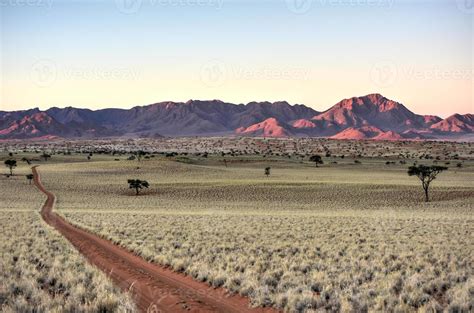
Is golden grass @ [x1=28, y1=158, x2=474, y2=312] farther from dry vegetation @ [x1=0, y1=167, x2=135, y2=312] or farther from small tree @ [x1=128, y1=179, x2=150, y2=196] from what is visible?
small tree @ [x1=128, y1=179, x2=150, y2=196]

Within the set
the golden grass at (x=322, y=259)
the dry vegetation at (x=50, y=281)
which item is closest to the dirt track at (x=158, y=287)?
the golden grass at (x=322, y=259)

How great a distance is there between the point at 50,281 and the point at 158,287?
10.0 feet

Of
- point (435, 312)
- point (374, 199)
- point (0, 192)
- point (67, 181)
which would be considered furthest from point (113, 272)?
point (67, 181)

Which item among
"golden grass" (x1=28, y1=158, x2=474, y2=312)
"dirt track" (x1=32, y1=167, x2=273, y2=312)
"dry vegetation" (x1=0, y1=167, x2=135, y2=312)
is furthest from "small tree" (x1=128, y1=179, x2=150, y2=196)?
"dirt track" (x1=32, y1=167, x2=273, y2=312)

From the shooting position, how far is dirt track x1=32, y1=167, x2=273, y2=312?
1057 cm

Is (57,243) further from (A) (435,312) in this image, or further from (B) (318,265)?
(A) (435,312)

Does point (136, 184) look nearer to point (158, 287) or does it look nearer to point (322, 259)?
point (322, 259)

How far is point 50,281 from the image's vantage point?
40.3 feet

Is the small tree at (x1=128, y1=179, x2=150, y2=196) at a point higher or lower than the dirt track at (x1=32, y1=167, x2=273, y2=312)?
lower

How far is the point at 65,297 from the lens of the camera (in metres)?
10.6

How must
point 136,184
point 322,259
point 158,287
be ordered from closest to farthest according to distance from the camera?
1. point 158,287
2. point 322,259
3. point 136,184

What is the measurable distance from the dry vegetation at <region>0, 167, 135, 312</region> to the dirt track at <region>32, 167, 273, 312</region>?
63 cm

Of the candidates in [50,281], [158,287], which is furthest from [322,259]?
[50,281]

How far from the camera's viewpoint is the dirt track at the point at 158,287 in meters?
10.6
